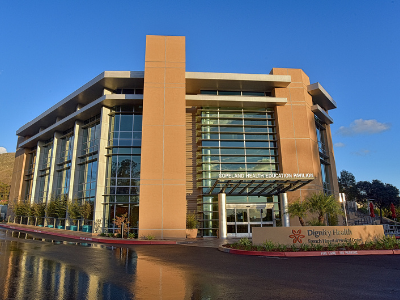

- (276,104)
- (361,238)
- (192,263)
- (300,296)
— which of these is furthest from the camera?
(276,104)

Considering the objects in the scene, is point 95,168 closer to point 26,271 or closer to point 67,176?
point 67,176

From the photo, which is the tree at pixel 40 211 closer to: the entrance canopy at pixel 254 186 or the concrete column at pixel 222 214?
the entrance canopy at pixel 254 186

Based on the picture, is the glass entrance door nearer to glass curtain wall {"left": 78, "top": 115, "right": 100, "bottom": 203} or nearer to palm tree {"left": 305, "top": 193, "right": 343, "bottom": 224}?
palm tree {"left": 305, "top": 193, "right": 343, "bottom": 224}

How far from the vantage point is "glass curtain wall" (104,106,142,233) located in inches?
1142

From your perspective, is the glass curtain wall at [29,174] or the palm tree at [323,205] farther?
the glass curtain wall at [29,174]

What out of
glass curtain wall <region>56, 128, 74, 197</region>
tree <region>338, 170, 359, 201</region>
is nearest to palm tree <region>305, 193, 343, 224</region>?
glass curtain wall <region>56, 128, 74, 197</region>

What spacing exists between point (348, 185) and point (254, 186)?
62.0 metres

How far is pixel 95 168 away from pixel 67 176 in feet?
26.2

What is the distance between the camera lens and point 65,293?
6.56 meters

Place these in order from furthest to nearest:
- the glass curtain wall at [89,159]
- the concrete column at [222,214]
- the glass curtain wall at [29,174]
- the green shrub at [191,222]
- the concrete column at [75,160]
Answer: the glass curtain wall at [29,174], the concrete column at [75,160], the glass curtain wall at [89,159], the green shrub at [191,222], the concrete column at [222,214]

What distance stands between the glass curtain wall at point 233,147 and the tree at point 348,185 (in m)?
55.3

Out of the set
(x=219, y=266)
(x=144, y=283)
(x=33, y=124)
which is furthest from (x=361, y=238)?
(x=33, y=124)

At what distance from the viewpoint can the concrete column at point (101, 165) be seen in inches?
1129

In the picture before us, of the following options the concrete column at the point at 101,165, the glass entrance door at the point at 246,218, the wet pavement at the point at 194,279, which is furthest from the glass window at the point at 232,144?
the wet pavement at the point at 194,279
